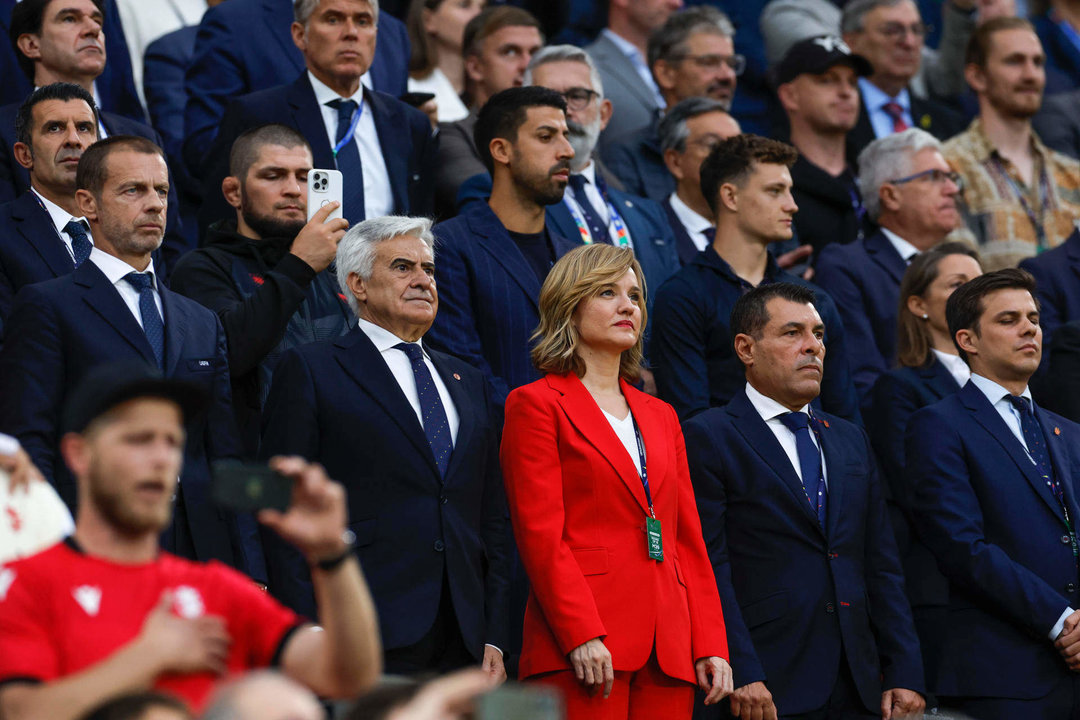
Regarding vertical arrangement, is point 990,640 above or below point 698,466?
below

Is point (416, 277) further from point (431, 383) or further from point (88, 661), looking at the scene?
point (88, 661)

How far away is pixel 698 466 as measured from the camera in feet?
18.1

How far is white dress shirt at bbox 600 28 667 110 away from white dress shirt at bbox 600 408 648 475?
416cm

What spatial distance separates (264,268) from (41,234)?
78cm

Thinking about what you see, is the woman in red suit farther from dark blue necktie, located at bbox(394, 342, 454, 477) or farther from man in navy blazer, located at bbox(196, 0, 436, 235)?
man in navy blazer, located at bbox(196, 0, 436, 235)

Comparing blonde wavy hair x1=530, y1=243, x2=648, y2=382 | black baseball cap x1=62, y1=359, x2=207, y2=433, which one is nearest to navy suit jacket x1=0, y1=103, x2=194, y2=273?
blonde wavy hair x1=530, y1=243, x2=648, y2=382

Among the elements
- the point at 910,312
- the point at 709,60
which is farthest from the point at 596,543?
the point at 709,60

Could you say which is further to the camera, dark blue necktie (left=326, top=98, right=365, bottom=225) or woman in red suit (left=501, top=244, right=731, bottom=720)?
dark blue necktie (left=326, top=98, right=365, bottom=225)

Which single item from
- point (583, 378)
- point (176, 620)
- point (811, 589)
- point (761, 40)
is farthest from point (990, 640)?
point (761, 40)

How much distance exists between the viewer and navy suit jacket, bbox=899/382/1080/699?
219 inches

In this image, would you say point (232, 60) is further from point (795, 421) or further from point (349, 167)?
point (795, 421)

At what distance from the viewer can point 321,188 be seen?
5.78 metres

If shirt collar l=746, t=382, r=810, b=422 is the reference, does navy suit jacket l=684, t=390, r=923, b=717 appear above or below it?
below

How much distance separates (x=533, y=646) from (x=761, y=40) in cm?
656
